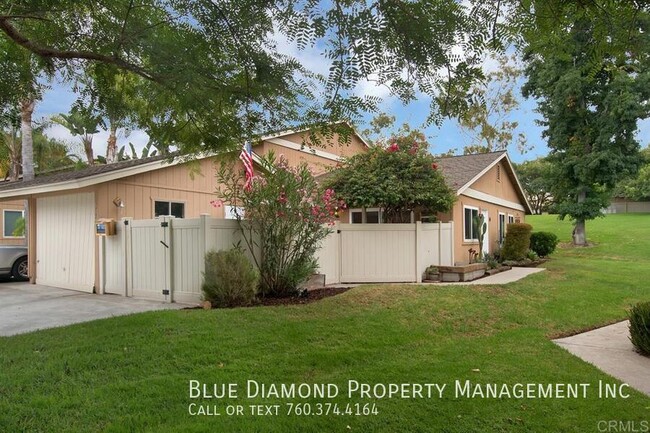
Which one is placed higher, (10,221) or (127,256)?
(10,221)

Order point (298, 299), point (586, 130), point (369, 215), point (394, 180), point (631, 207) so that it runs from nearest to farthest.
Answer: point (298, 299), point (394, 180), point (369, 215), point (586, 130), point (631, 207)

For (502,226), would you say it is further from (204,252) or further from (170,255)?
(170,255)

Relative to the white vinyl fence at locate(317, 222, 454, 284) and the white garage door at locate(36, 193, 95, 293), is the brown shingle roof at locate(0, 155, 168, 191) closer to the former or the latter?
the white garage door at locate(36, 193, 95, 293)

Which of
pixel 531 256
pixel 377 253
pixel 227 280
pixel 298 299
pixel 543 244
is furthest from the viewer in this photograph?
pixel 543 244

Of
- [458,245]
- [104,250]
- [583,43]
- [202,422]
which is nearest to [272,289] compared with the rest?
[104,250]

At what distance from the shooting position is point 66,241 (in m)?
10.8

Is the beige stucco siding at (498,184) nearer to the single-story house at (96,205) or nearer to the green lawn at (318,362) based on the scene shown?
the single-story house at (96,205)

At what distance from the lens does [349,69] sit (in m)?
3.08

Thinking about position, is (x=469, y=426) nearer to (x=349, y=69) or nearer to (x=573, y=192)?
(x=349, y=69)

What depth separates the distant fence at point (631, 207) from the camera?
50.8 metres

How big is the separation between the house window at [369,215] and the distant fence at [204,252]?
2.09 m

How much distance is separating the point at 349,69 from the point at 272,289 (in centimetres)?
586

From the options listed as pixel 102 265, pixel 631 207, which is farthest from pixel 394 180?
pixel 631 207

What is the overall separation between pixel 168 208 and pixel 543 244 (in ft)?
49.2
